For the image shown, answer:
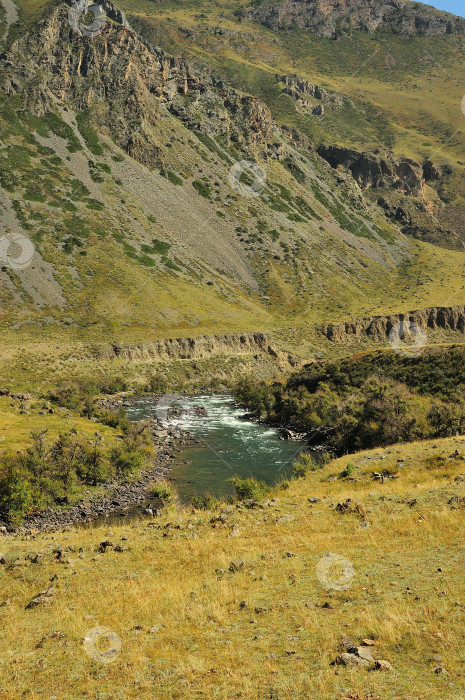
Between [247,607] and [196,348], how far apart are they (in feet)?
260

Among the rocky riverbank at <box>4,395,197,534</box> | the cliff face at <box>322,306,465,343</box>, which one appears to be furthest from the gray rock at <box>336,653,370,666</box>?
the cliff face at <box>322,306,465,343</box>

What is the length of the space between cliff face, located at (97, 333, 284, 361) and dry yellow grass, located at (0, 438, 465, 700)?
208 ft

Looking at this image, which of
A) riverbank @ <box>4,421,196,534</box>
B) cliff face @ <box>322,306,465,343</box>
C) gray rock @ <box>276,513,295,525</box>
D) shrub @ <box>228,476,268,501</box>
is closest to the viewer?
gray rock @ <box>276,513,295,525</box>

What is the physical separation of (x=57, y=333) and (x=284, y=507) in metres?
68.6

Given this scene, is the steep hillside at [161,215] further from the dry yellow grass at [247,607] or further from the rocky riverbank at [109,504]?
the dry yellow grass at [247,607]

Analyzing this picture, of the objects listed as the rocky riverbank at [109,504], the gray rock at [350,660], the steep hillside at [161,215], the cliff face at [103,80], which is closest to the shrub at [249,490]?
the rocky riverbank at [109,504]

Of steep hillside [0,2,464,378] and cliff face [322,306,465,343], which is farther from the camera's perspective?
cliff face [322,306,465,343]

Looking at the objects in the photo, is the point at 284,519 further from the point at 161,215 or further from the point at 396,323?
the point at 161,215

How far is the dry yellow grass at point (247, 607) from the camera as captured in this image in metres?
7.89

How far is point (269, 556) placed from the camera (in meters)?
14.4

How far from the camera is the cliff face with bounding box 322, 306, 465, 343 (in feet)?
364

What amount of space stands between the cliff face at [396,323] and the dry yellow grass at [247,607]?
9364 cm

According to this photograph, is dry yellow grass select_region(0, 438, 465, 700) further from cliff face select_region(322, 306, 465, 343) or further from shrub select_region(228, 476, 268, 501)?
cliff face select_region(322, 306, 465, 343)

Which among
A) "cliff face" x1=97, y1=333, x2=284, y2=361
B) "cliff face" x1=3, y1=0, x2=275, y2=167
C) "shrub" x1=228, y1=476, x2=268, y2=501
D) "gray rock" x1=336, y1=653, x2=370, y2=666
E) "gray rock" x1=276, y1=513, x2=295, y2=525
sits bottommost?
"cliff face" x1=97, y1=333, x2=284, y2=361
